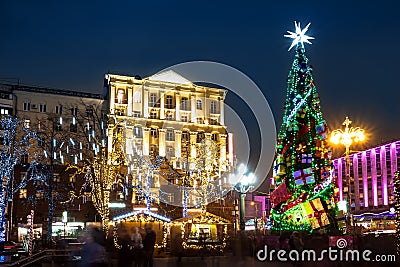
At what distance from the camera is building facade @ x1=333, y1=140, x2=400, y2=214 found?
65.2 meters

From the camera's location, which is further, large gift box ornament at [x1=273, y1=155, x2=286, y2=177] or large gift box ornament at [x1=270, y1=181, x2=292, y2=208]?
large gift box ornament at [x1=273, y1=155, x2=286, y2=177]

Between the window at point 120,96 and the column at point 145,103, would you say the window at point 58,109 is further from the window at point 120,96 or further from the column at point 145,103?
the column at point 145,103

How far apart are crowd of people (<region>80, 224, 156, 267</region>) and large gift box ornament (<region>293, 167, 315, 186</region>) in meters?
8.49

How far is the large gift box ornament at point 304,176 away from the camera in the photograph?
2598 cm

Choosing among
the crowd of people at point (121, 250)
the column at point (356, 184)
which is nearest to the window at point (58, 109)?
the column at point (356, 184)

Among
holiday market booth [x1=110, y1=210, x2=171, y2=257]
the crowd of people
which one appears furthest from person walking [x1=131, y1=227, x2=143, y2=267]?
holiday market booth [x1=110, y1=210, x2=171, y2=257]

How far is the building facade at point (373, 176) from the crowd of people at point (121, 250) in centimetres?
4459

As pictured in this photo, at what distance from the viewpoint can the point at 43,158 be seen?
56219 mm

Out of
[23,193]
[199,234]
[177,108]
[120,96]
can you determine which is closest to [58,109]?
[120,96]

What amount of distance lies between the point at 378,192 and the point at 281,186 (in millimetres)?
46091

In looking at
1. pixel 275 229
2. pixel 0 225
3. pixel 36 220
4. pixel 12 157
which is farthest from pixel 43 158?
pixel 275 229

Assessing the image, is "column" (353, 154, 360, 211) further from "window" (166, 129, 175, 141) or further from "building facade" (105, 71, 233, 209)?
"window" (166, 129, 175, 141)

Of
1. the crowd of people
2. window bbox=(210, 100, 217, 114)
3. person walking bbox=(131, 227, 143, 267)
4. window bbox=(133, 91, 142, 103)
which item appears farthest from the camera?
window bbox=(210, 100, 217, 114)

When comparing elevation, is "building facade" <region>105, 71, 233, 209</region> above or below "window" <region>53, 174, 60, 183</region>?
above
